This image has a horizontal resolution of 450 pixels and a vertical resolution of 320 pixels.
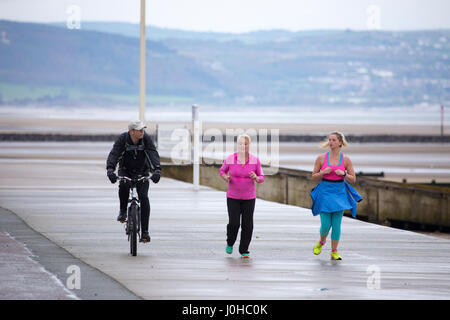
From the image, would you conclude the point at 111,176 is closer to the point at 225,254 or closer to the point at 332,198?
the point at 225,254

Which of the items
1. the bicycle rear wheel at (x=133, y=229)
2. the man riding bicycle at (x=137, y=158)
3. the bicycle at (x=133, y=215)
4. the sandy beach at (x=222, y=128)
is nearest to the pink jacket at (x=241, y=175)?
the man riding bicycle at (x=137, y=158)

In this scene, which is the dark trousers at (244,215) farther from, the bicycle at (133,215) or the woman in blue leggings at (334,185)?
the bicycle at (133,215)

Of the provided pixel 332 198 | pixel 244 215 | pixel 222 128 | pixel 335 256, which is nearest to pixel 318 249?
pixel 335 256

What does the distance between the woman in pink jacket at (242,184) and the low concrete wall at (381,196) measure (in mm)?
13300

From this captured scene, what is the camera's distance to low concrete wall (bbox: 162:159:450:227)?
27.0 meters

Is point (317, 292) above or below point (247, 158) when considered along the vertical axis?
below

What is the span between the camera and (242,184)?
46.1 feet

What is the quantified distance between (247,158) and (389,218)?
15.1 metres

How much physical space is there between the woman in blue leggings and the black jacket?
2049 mm

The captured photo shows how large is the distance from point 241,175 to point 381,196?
Result: 14921mm
